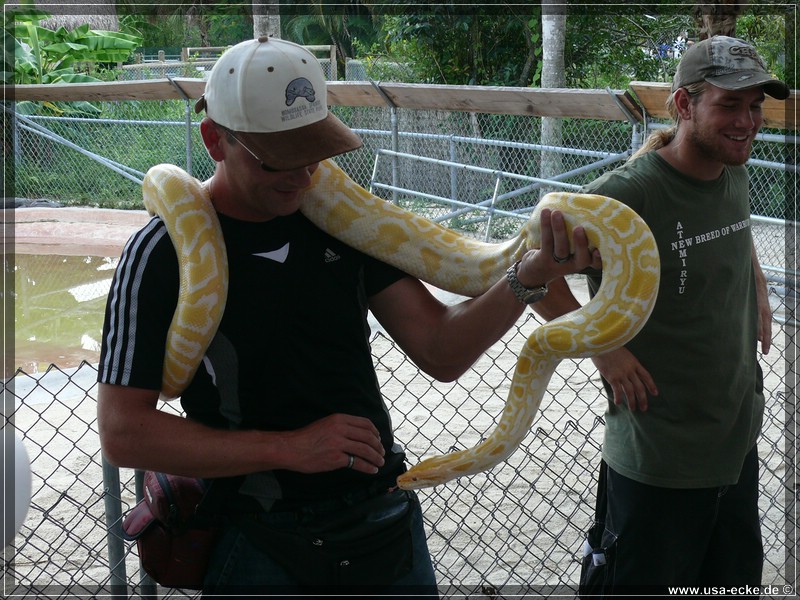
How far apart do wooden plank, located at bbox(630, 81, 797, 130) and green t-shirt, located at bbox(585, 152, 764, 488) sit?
8.31 feet

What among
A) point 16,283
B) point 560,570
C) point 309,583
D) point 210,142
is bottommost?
point 16,283

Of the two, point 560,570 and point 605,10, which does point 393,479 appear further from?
point 605,10

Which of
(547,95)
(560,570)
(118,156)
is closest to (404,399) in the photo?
(560,570)

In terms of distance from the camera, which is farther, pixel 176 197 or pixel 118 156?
pixel 118 156

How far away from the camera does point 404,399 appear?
599 centimetres

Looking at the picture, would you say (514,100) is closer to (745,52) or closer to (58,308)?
(745,52)

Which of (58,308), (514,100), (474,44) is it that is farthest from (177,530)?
(474,44)

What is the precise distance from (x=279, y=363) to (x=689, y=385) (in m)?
1.38

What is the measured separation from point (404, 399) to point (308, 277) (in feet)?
12.9

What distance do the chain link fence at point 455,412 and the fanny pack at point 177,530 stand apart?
0.79 m

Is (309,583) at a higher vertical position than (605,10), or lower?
lower

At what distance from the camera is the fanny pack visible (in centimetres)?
209

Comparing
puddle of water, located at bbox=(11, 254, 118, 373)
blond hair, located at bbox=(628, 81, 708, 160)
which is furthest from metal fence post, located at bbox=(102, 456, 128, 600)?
puddle of water, located at bbox=(11, 254, 118, 373)

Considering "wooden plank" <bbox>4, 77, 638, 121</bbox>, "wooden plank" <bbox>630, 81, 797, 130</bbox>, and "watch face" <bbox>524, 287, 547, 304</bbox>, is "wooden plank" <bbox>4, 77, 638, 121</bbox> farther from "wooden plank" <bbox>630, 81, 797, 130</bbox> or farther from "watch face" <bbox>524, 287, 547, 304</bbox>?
"watch face" <bbox>524, 287, 547, 304</bbox>
